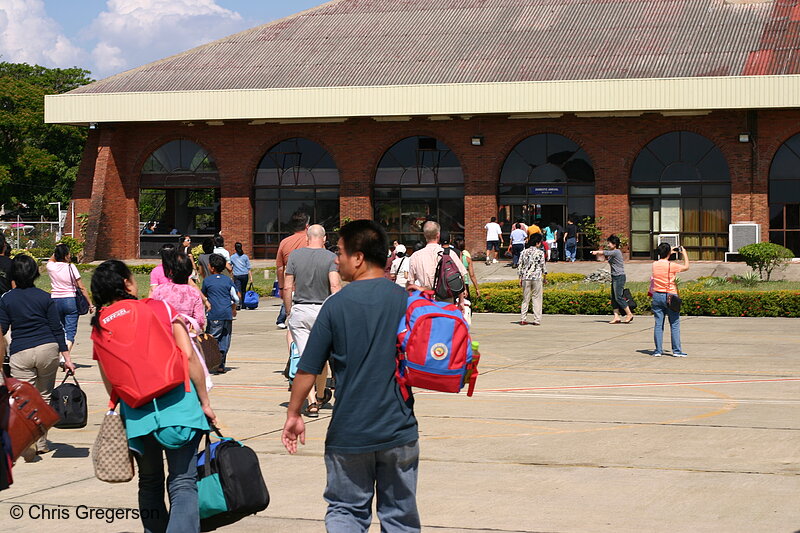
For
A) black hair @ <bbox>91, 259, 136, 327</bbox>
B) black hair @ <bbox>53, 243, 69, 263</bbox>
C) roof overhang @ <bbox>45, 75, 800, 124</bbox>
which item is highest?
roof overhang @ <bbox>45, 75, 800, 124</bbox>

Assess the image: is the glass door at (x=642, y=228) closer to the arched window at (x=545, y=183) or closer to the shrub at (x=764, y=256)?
the arched window at (x=545, y=183)

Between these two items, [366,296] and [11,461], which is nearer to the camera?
[366,296]

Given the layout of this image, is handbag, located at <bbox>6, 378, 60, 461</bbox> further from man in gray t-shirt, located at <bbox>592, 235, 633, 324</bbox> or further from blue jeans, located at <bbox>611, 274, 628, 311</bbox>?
blue jeans, located at <bbox>611, 274, 628, 311</bbox>

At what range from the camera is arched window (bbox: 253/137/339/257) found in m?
41.8

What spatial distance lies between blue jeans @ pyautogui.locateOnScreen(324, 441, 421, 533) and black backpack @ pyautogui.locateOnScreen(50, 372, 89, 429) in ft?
13.1

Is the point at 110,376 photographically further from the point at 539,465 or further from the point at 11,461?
the point at 539,465

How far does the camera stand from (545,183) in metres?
39.3

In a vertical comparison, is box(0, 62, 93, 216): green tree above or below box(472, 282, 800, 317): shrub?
above

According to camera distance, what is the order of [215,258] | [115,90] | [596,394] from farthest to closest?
[115,90] → [215,258] → [596,394]

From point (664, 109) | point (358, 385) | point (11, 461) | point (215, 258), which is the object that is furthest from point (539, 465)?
point (664, 109)

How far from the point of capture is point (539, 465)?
842 cm

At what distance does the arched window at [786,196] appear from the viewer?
120 feet

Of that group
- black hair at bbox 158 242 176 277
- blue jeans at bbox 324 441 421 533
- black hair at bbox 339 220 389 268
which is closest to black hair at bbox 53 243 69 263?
black hair at bbox 158 242 176 277

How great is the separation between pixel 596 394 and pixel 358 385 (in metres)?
7.46
